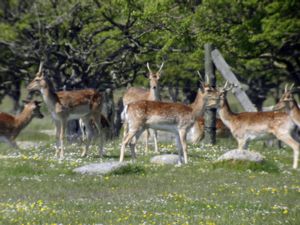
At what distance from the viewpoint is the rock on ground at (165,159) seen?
17.9 m

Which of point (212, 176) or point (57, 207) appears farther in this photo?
point (212, 176)

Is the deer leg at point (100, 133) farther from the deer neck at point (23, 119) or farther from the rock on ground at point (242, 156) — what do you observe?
the rock on ground at point (242, 156)

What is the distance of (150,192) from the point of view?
45.7 feet

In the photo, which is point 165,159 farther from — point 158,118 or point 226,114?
point 226,114

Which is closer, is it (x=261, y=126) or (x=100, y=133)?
(x=261, y=126)

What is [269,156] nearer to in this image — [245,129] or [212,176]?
[245,129]

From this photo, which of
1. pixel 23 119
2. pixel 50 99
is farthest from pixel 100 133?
pixel 23 119

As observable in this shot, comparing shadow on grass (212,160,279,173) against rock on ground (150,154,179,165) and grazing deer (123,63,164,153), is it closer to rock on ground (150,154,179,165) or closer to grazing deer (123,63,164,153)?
rock on ground (150,154,179,165)

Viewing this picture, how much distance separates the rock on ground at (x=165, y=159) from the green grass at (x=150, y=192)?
0.68 ft

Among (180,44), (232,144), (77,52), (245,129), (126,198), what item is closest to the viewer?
(126,198)

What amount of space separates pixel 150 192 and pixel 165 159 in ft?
13.6

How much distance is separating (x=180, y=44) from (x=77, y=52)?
15.8ft

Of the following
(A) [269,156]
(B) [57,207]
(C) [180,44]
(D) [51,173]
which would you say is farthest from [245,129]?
(C) [180,44]

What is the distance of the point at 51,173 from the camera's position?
53.7 ft
